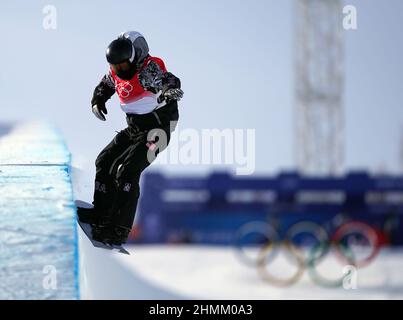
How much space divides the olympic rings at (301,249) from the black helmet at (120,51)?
347 inches

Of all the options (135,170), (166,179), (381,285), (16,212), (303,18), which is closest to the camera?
(135,170)

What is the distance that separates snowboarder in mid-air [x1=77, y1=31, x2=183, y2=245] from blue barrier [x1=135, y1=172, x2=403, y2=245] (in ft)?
42.4

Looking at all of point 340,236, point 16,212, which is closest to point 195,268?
point 340,236

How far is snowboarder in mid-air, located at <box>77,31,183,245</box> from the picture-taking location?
132 inches

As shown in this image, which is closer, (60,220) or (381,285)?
(60,220)

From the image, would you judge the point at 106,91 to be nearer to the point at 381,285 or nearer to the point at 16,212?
the point at 16,212

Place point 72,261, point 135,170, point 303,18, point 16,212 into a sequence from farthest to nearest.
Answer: point 303,18 < point 16,212 < point 72,261 < point 135,170

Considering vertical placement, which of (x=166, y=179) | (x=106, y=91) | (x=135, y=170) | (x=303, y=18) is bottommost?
(x=166, y=179)

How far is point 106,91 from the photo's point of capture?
3.79 metres

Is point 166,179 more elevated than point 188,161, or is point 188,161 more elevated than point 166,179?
point 188,161

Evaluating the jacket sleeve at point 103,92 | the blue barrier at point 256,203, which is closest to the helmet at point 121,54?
the jacket sleeve at point 103,92

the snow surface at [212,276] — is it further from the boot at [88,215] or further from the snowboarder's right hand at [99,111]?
the snowboarder's right hand at [99,111]
